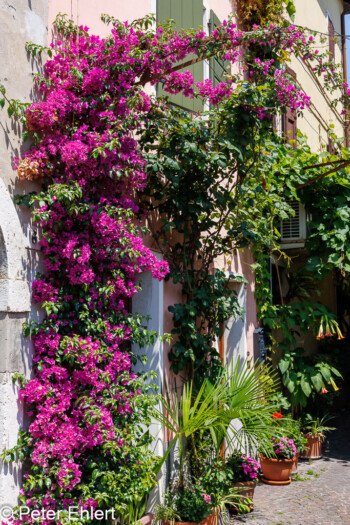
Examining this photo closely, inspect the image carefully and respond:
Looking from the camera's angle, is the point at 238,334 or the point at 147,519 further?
the point at 238,334

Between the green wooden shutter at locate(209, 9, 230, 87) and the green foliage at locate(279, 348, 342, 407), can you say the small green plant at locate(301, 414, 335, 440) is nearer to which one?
the green foliage at locate(279, 348, 342, 407)

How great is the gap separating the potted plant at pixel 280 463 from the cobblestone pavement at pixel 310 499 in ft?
0.35

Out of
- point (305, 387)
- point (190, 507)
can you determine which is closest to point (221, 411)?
point (190, 507)

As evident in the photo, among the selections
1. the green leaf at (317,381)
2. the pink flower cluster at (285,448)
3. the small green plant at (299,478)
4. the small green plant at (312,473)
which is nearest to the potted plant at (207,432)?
the pink flower cluster at (285,448)

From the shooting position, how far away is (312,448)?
26.4 ft

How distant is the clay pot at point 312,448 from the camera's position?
26.3ft

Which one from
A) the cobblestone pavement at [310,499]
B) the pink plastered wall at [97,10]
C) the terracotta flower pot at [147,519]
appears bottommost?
the cobblestone pavement at [310,499]

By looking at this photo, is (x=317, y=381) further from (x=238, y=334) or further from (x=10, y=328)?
(x=10, y=328)

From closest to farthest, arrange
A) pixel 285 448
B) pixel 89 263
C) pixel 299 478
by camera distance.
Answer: pixel 89 263 → pixel 285 448 → pixel 299 478

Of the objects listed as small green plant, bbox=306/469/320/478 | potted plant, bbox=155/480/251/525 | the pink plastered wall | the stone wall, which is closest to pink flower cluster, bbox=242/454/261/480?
potted plant, bbox=155/480/251/525

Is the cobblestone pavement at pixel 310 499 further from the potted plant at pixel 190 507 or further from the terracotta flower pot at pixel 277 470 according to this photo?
the potted plant at pixel 190 507

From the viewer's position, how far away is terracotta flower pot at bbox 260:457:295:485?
6.80 metres

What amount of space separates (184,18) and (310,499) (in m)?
5.30

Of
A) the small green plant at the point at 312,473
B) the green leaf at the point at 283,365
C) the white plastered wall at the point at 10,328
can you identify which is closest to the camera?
the white plastered wall at the point at 10,328
